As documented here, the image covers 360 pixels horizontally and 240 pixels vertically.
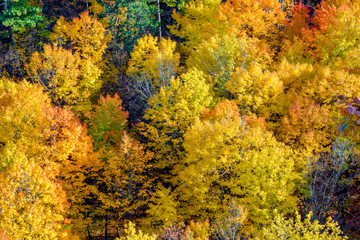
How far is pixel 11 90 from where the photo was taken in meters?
45.2

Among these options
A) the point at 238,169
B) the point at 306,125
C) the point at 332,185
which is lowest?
the point at 238,169

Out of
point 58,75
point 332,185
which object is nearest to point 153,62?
point 58,75

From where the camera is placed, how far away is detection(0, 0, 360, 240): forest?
2817cm

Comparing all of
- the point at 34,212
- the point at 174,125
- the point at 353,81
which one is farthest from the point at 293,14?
the point at 34,212

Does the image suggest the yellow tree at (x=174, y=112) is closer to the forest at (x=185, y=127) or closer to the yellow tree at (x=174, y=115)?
the yellow tree at (x=174, y=115)

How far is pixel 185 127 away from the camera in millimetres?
36031

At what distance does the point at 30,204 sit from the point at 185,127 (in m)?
16.1

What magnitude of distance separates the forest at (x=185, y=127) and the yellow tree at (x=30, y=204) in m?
0.13

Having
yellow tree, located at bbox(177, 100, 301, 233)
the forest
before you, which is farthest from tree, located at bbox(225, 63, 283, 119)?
yellow tree, located at bbox(177, 100, 301, 233)

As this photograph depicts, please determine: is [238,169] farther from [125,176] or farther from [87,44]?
[87,44]

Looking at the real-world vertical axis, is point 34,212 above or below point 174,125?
below

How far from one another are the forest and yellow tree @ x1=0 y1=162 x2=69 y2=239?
13 cm

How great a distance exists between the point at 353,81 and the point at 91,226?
33.8 m

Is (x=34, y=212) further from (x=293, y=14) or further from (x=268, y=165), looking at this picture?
(x=293, y=14)
